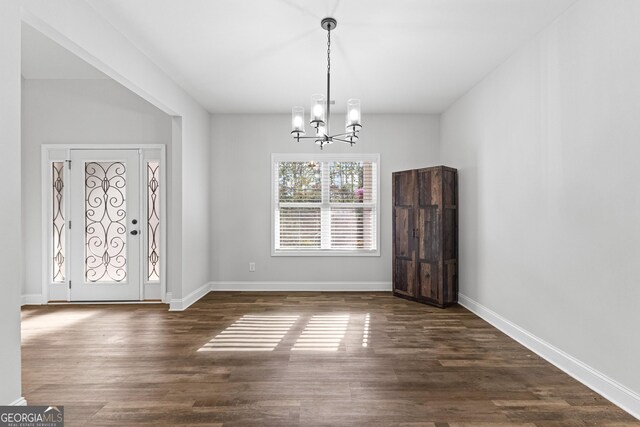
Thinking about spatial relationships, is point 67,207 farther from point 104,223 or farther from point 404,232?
point 404,232

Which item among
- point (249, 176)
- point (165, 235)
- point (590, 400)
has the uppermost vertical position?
point (249, 176)

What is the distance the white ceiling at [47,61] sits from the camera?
3.59 metres

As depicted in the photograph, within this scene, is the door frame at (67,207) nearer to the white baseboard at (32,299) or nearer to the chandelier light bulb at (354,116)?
the white baseboard at (32,299)

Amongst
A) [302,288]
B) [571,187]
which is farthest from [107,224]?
[571,187]

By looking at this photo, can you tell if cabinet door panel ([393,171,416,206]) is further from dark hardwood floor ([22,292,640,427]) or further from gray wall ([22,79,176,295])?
gray wall ([22,79,176,295])

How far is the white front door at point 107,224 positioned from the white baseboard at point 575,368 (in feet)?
14.7

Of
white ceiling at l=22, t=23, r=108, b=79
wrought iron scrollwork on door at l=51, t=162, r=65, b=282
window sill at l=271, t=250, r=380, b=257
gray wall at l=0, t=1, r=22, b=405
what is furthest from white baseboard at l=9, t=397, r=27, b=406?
window sill at l=271, t=250, r=380, b=257

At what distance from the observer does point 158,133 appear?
4.63 metres

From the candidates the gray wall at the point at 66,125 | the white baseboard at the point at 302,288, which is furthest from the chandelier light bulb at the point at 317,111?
the white baseboard at the point at 302,288

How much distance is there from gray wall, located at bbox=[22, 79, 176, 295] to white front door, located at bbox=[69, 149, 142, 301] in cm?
26

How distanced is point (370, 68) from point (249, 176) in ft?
8.27

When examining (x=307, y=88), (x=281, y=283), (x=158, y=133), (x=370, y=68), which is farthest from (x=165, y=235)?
(x=370, y=68)

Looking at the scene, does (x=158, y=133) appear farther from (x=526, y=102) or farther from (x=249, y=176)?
(x=526, y=102)

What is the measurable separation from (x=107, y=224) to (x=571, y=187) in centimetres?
516
